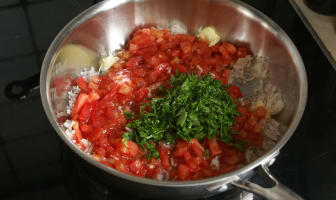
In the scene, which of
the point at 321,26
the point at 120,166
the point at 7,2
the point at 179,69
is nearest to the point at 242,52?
the point at 179,69

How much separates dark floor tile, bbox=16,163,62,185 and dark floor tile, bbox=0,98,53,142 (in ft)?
0.54

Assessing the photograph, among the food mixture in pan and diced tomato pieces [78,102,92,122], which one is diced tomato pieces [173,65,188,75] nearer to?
the food mixture in pan

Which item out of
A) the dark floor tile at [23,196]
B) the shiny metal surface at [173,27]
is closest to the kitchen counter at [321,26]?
the shiny metal surface at [173,27]

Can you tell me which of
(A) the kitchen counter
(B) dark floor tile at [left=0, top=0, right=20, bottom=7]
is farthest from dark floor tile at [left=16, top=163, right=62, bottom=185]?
(A) the kitchen counter

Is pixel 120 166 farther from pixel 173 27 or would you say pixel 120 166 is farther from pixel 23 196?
pixel 173 27

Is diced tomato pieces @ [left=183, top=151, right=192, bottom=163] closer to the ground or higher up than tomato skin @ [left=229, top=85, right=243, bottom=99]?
closer to the ground

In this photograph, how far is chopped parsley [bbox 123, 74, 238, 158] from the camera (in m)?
1.44

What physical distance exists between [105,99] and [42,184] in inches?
16.4

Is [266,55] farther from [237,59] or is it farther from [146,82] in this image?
[146,82]

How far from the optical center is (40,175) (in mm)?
1444

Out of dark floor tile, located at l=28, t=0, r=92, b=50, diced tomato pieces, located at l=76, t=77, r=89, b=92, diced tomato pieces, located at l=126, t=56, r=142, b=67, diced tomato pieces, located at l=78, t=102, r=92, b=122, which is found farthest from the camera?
dark floor tile, located at l=28, t=0, r=92, b=50

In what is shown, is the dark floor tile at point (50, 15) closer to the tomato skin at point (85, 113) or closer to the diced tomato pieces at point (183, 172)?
the tomato skin at point (85, 113)

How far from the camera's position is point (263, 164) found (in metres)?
1.21

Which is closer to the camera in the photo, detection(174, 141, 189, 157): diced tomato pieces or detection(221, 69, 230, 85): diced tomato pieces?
detection(174, 141, 189, 157): diced tomato pieces
